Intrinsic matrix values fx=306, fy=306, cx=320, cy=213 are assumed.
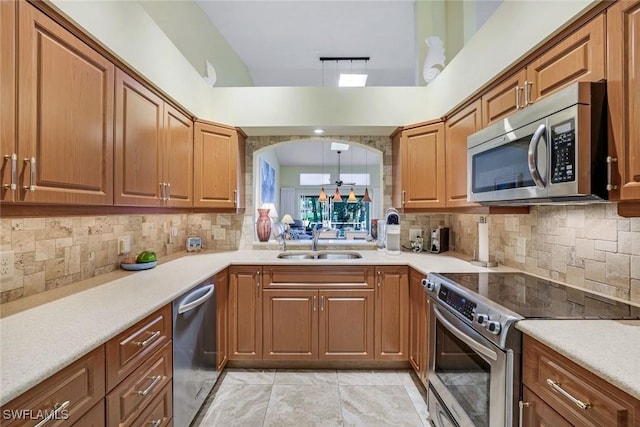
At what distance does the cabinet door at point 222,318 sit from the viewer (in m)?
2.29

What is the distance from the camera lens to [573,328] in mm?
1090

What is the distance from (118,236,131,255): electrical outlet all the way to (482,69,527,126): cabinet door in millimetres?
2539

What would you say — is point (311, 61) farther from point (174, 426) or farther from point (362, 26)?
point (174, 426)

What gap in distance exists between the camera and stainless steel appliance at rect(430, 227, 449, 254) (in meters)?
2.92

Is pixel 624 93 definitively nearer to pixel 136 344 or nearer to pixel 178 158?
pixel 136 344

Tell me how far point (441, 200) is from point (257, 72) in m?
3.22

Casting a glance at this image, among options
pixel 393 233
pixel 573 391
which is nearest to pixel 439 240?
pixel 393 233

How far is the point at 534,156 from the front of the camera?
131 centimetres

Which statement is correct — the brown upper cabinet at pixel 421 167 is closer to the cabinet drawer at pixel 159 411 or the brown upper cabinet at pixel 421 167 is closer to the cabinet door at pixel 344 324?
the cabinet door at pixel 344 324

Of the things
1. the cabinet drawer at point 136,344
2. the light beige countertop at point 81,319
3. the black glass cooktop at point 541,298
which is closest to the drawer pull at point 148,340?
the cabinet drawer at point 136,344

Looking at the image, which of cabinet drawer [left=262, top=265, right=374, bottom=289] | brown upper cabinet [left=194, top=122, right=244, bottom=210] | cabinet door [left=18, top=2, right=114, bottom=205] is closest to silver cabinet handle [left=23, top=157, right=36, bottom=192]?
cabinet door [left=18, top=2, right=114, bottom=205]

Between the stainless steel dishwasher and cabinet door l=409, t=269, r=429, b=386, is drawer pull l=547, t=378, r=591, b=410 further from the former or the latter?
the stainless steel dishwasher

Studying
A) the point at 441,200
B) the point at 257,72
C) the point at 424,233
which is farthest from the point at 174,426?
the point at 257,72

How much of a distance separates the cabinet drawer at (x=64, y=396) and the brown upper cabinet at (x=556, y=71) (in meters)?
2.07
